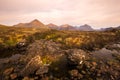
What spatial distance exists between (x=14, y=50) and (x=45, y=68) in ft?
134

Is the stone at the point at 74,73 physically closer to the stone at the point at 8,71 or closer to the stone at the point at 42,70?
the stone at the point at 42,70

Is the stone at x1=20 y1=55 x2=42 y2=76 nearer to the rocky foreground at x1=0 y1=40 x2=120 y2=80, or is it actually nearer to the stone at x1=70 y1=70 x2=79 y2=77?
the rocky foreground at x1=0 y1=40 x2=120 y2=80

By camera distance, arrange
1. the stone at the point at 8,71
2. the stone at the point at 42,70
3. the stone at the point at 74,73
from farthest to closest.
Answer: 1. the stone at the point at 8,71
2. the stone at the point at 42,70
3. the stone at the point at 74,73

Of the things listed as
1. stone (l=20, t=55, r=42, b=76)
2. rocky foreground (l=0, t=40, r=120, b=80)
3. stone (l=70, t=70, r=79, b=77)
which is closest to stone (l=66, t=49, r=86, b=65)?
rocky foreground (l=0, t=40, r=120, b=80)

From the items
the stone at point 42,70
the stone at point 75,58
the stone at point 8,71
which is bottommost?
the stone at point 8,71

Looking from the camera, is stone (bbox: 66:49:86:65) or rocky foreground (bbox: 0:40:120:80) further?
stone (bbox: 66:49:86:65)

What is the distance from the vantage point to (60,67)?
240 feet

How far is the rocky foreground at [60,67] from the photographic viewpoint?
214 feet

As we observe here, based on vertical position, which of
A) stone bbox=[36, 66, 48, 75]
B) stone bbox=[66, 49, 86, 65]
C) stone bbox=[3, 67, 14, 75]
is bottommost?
stone bbox=[3, 67, 14, 75]

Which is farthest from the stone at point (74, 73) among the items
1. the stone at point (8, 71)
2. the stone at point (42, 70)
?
the stone at point (8, 71)

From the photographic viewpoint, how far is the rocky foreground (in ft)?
214

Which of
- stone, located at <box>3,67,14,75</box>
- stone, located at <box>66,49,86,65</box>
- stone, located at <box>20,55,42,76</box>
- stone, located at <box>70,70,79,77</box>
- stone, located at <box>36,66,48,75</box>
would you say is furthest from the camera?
stone, located at <box>66,49,86,65</box>

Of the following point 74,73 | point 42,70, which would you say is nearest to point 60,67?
point 42,70

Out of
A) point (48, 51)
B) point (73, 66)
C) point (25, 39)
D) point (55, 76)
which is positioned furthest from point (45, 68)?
point (25, 39)
